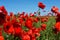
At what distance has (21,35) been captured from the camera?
1.55 metres

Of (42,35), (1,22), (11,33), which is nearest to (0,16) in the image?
(1,22)

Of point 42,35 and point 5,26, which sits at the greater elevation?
point 5,26

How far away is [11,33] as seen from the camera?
1.58 meters

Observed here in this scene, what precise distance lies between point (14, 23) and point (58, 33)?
0.50 metres

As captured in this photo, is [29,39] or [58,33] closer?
[29,39]

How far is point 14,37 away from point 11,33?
0.11 ft

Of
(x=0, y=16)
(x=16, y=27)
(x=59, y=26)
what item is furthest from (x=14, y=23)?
(x=59, y=26)

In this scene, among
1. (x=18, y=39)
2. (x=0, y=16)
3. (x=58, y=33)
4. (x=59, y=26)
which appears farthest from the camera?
(x=58, y=33)

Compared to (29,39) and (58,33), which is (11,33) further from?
(58,33)

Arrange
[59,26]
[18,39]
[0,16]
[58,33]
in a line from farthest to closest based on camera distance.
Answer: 1. [58,33]
2. [59,26]
3. [18,39]
4. [0,16]

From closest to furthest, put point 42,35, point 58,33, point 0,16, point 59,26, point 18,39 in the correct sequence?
point 0,16 < point 18,39 < point 59,26 < point 58,33 < point 42,35

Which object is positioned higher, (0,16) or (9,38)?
(0,16)

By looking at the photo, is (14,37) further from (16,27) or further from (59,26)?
(59,26)

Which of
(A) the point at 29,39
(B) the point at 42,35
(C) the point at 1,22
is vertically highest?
(C) the point at 1,22
